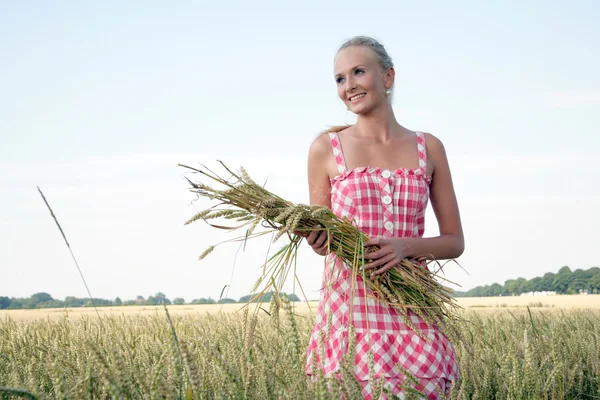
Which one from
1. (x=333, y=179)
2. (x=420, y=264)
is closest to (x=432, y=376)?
(x=420, y=264)

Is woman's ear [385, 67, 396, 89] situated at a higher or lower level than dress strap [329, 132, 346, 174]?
higher

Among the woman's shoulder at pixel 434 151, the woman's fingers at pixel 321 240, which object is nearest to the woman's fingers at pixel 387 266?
the woman's fingers at pixel 321 240

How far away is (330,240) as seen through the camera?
8.02 feet

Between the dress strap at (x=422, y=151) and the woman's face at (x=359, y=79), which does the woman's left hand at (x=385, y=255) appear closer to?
the dress strap at (x=422, y=151)

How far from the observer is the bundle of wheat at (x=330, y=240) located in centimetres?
232

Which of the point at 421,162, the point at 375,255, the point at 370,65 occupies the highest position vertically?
the point at 370,65

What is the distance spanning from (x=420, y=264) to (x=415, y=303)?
0.20m

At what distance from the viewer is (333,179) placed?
2859 millimetres

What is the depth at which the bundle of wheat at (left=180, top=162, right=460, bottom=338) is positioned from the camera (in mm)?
2324

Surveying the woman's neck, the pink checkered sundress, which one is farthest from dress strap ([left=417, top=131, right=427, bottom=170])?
the woman's neck

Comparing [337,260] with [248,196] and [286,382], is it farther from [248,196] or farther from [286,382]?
[286,382]

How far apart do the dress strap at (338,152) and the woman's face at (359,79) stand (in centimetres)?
15

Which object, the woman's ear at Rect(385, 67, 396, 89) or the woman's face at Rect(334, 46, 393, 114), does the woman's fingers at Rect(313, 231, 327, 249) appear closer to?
the woman's face at Rect(334, 46, 393, 114)

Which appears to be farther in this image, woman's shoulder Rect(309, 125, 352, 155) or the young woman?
woman's shoulder Rect(309, 125, 352, 155)
